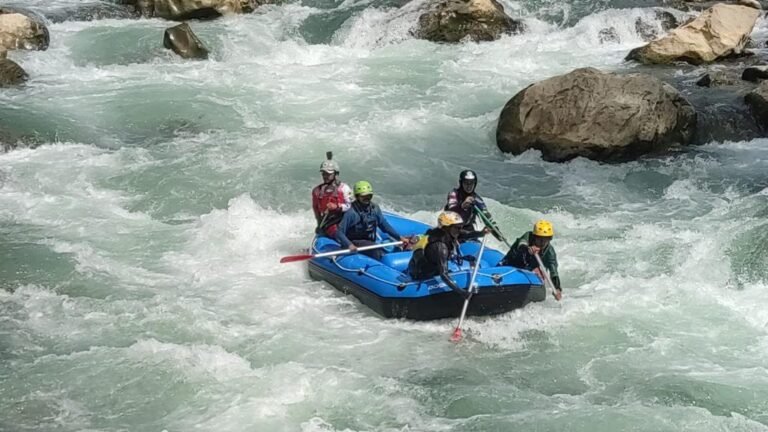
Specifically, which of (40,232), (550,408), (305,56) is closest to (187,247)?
(40,232)

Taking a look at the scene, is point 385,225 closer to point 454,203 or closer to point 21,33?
point 454,203

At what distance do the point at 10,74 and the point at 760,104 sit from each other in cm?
1177

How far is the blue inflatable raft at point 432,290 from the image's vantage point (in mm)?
7523

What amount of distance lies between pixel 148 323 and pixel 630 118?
22.7 feet

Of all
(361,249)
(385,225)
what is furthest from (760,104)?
(361,249)

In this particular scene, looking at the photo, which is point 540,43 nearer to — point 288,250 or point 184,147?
point 184,147

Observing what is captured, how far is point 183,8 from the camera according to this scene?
17.8 m

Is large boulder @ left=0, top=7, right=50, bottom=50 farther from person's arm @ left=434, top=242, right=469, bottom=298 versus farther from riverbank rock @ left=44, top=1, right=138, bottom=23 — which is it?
person's arm @ left=434, top=242, right=469, bottom=298

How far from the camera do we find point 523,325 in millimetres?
7684

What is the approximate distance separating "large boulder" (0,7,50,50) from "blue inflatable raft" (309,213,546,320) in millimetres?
Answer: 10024

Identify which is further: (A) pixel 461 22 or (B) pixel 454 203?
(A) pixel 461 22

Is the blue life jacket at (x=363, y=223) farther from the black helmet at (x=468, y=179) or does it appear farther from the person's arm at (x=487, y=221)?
the person's arm at (x=487, y=221)

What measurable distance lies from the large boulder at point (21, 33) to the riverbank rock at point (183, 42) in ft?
7.36

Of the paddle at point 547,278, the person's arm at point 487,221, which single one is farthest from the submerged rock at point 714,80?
the paddle at point 547,278
